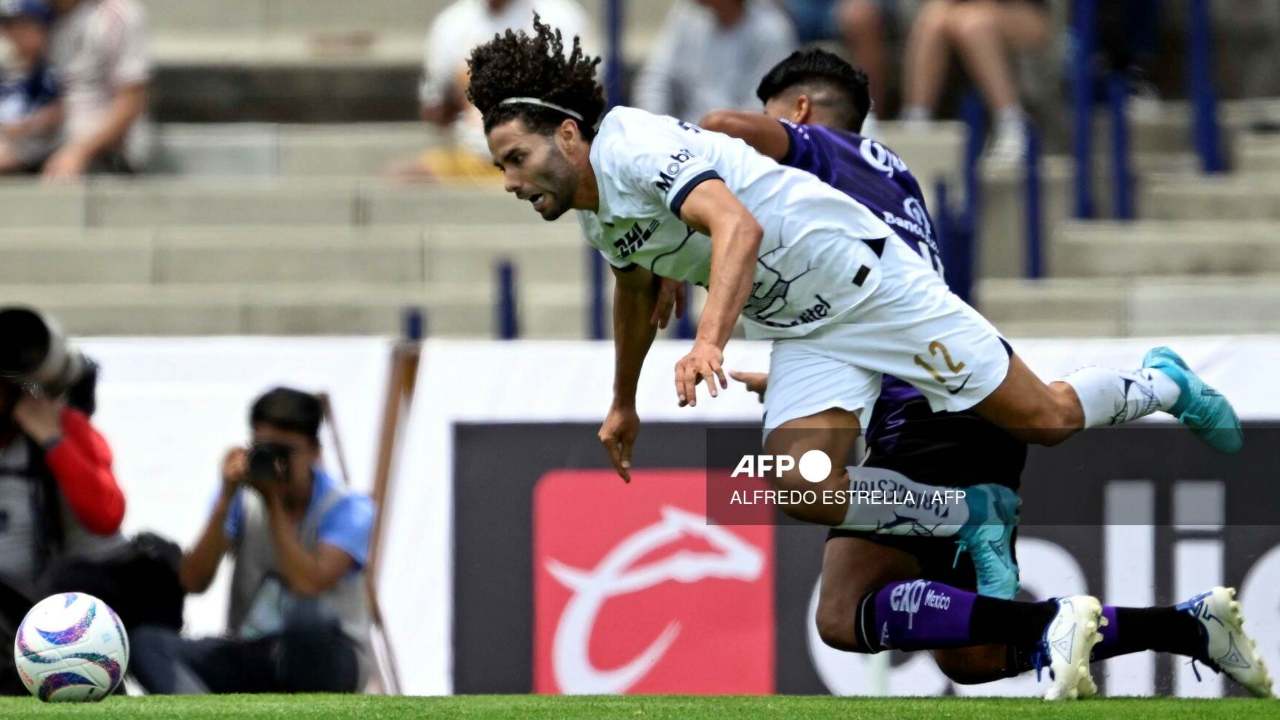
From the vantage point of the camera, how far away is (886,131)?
472 inches

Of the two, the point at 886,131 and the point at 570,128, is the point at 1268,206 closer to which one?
the point at 886,131

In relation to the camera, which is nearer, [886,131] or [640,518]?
[640,518]

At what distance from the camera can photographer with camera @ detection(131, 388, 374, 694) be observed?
28.1 ft

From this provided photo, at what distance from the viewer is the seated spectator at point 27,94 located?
1215cm

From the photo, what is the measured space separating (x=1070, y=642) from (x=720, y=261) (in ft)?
4.81

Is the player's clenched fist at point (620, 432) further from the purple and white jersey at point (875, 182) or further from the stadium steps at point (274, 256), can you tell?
the stadium steps at point (274, 256)

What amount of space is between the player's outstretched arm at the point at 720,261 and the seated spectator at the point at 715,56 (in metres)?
5.44

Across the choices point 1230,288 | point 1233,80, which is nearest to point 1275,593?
point 1230,288

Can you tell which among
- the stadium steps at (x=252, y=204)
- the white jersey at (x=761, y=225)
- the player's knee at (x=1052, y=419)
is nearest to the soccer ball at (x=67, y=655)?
the white jersey at (x=761, y=225)

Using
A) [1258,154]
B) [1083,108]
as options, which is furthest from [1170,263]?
[1258,154]

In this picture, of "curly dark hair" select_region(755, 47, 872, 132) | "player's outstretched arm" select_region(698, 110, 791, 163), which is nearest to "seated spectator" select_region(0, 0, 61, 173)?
"curly dark hair" select_region(755, 47, 872, 132)

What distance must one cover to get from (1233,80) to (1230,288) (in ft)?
9.38

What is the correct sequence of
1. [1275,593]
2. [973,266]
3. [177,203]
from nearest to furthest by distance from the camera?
1. [1275,593]
2. [973,266]
3. [177,203]

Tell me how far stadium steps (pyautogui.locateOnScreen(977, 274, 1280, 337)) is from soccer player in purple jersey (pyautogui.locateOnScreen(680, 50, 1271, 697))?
12.0ft
